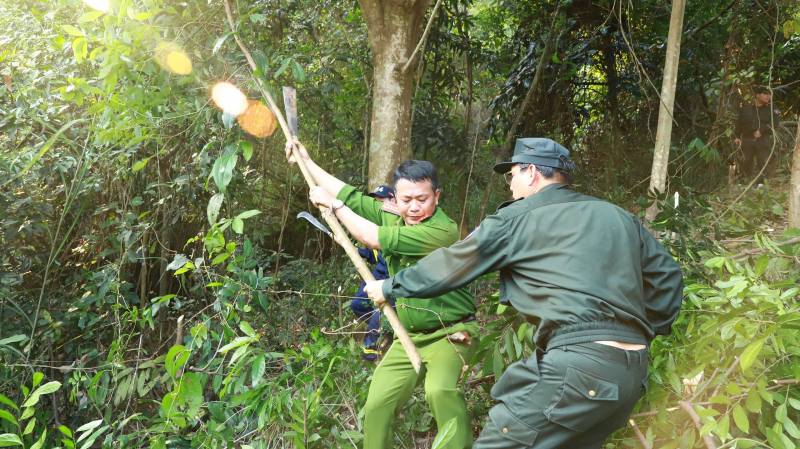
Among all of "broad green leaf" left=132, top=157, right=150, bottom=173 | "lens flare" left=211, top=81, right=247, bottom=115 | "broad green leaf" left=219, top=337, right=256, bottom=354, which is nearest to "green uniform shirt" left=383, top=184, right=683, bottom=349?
"broad green leaf" left=219, top=337, right=256, bottom=354

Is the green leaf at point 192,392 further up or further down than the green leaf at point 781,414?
further up

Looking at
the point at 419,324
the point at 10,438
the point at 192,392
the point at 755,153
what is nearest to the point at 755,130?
the point at 755,153

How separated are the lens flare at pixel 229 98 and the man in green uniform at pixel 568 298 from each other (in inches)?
58.0

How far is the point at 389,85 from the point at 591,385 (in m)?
2.46

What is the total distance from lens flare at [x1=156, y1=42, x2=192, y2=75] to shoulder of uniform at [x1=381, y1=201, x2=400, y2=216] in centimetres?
138

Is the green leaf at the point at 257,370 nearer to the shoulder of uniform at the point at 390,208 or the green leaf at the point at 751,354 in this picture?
the shoulder of uniform at the point at 390,208

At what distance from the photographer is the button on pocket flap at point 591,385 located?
1.87m

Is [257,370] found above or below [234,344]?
below

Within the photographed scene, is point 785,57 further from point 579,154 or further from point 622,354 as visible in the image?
point 622,354

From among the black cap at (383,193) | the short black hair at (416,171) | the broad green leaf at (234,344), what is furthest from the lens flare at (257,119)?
the broad green leaf at (234,344)

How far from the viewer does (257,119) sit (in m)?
3.95

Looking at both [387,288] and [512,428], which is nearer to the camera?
[512,428]

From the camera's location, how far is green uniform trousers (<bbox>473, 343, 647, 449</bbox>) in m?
1.88

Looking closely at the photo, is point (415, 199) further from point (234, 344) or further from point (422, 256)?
point (234, 344)
